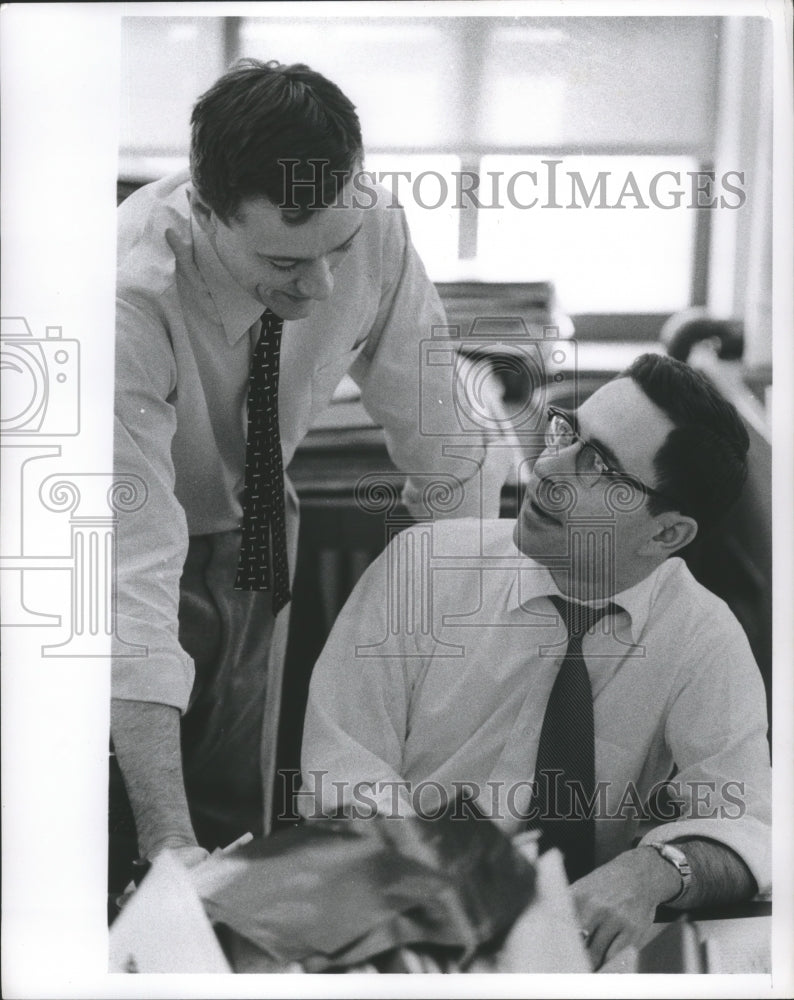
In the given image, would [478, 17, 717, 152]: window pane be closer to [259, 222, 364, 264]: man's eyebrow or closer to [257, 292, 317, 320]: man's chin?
[259, 222, 364, 264]: man's eyebrow

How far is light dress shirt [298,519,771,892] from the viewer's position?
1.74 meters

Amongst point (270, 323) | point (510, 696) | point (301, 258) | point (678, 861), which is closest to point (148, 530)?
point (270, 323)

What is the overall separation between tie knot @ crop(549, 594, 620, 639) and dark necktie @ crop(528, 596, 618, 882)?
6cm

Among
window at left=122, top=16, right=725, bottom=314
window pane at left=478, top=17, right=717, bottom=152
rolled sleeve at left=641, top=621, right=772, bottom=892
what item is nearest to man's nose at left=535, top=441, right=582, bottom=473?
window at left=122, top=16, right=725, bottom=314

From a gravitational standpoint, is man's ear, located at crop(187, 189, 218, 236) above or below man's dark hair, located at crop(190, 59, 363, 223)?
below

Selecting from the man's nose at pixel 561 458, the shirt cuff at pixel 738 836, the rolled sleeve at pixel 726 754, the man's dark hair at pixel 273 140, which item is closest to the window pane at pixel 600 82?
the man's dark hair at pixel 273 140

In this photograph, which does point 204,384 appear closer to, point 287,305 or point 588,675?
point 287,305

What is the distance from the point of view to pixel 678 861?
1.72m

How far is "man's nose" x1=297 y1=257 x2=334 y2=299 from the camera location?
1724mm

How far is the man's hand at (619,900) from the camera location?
1722mm

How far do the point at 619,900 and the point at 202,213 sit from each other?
1216mm

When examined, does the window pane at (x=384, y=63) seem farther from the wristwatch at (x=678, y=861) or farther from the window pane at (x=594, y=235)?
the wristwatch at (x=678, y=861)

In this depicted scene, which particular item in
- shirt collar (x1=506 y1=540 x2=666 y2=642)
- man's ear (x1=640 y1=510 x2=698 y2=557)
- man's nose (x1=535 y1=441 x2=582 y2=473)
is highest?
man's nose (x1=535 y1=441 x2=582 y2=473)

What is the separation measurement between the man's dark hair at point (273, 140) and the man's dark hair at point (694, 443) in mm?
545
